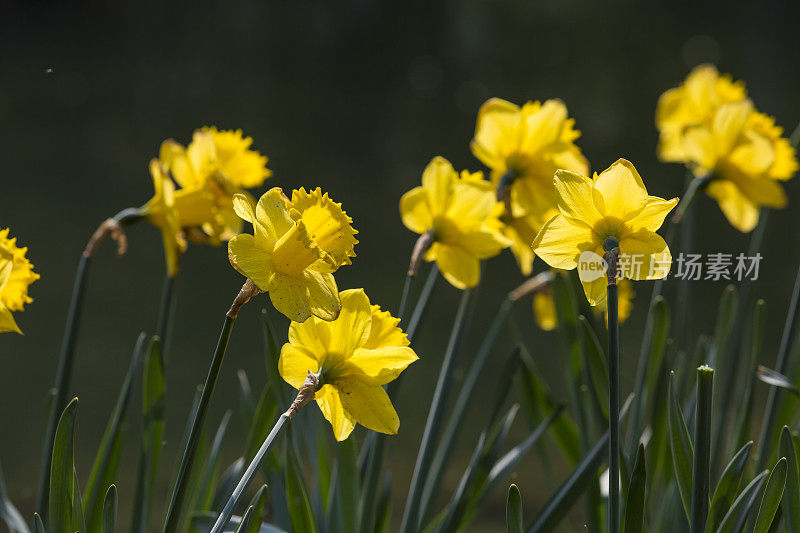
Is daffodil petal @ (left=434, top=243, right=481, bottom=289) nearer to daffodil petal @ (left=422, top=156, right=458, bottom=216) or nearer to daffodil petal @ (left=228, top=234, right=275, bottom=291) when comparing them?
daffodil petal @ (left=422, top=156, right=458, bottom=216)

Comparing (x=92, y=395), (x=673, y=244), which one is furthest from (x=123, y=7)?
(x=673, y=244)

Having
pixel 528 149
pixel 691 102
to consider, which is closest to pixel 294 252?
pixel 528 149

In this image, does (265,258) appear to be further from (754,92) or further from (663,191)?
(754,92)

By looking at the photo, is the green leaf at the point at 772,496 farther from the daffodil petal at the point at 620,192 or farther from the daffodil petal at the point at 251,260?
the daffodil petal at the point at 251,260

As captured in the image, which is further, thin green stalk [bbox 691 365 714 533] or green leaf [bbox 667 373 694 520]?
green leaf [bbox 667 373 694 520]

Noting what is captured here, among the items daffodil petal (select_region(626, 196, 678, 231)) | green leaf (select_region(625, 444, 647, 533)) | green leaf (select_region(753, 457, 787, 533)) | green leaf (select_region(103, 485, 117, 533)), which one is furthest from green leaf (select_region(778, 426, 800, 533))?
green leaf (select_region(103, 485, 117, 533))

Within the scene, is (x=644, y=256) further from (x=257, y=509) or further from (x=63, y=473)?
(x=63, y=473)
